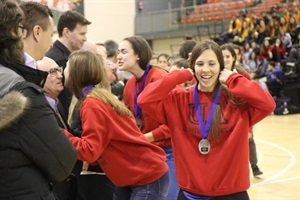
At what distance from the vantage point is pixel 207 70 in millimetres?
2662

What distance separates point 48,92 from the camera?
278 centimetres

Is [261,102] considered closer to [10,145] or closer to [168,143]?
[168,143]

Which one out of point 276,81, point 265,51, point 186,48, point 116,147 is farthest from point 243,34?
point 116,147

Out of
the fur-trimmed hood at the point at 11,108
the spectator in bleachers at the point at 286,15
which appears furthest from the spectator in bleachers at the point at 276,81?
the fur-trimmed hood at the point at 11,108

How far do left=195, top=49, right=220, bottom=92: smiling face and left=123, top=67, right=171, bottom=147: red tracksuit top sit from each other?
2.62 feet

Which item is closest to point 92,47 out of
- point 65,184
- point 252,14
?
point 65,184

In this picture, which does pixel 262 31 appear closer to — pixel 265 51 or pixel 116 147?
pixel 265 51

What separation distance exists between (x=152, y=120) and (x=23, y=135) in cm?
194

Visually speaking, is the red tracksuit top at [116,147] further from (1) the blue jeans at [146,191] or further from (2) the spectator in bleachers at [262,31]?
(2) the spectator in bleachers at [262,31]

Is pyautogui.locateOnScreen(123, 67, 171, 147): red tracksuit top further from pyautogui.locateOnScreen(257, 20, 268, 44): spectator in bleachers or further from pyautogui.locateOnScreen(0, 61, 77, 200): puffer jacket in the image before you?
pyautogui.locateOnScreen(257, 20, 268, 44): spectator in bleachers

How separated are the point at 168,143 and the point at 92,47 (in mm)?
975

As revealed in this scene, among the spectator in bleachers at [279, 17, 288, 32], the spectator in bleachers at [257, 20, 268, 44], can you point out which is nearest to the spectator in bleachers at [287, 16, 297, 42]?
the spectator in bleachers at [279, 17, 288, 32]

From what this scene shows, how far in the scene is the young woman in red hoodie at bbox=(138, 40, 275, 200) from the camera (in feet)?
8.36

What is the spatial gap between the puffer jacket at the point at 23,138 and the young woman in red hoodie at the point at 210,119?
43.3 inches
